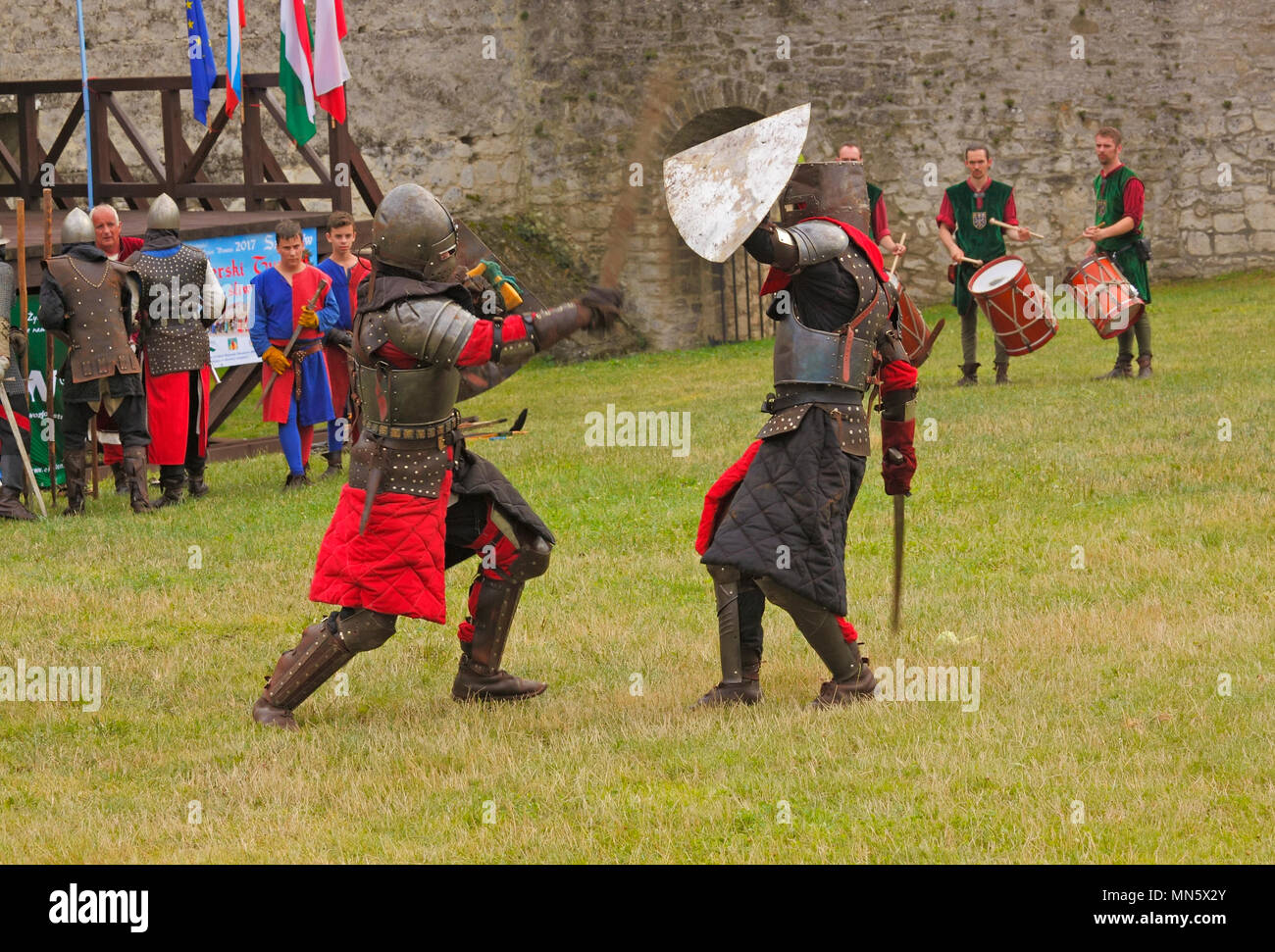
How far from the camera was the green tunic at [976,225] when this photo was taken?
12.4 meters

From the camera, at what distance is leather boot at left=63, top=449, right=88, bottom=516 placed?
31.5 feet

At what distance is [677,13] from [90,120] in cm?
617

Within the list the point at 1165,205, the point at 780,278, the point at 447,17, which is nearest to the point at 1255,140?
the point at 1165,205

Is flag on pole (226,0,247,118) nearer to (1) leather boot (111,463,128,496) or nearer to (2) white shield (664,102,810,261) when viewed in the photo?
(1) leather boot (111,463,128,496)

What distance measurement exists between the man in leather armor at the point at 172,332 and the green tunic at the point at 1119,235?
242 inches

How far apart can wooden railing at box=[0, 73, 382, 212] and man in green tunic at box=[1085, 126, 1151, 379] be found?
5726 mm

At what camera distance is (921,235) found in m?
17.9

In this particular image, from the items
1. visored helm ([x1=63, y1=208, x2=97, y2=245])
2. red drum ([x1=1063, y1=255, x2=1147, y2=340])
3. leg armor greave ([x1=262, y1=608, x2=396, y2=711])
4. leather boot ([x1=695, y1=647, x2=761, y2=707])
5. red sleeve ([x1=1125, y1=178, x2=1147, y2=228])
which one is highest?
visored helm ([x1=63, y1=208, x2=97, y2=245])

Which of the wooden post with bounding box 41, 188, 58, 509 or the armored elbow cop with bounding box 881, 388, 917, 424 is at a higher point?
the armored elbow cop with bounding box 881, 388, 917, 424

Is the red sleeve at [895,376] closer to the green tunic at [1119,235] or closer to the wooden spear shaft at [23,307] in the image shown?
the wooden spear shaft at [23,307]

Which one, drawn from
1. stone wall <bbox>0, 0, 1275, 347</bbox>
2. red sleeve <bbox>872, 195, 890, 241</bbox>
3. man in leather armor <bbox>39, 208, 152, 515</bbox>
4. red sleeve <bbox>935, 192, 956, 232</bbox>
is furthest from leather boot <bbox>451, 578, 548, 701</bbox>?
stone wall <bbox>0, 0, 1275, 347</bbox>

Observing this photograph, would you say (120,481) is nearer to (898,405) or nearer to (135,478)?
(135,478)

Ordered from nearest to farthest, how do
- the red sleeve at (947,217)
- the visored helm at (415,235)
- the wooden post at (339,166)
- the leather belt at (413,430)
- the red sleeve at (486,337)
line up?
1. the red sleeve at (486,337)
2. the visored helm at (415,235)
3. the leather belt at (413,430)
4. the red sleeve at (947,217)
5. the wooden post at (339,166)

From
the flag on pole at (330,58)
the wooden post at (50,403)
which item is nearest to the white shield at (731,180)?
the wooden post at (50,403)
